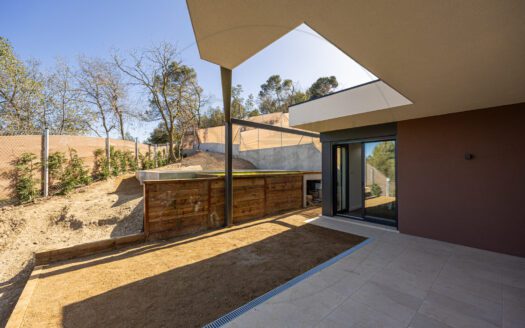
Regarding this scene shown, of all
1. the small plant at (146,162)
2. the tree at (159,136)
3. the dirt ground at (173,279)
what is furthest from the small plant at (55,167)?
the tree at (159,136)

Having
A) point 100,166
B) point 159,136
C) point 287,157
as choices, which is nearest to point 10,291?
point 100,166

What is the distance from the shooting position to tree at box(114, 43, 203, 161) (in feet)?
41.2

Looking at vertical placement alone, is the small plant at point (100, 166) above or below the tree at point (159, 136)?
below

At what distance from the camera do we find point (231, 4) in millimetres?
1279

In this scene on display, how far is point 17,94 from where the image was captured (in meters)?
9.48

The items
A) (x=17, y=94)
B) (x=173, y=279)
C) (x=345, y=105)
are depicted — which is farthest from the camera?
(x=17, y=94)

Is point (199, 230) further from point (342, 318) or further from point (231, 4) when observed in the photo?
point (231, 4)

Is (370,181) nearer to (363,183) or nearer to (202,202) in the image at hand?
(363,183)

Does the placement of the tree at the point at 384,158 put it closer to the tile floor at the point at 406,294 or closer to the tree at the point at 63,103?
the tile floor at the point at 406,294

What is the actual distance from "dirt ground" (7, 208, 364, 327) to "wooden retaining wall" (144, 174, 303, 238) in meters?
0.39

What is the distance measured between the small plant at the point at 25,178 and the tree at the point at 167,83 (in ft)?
26.2

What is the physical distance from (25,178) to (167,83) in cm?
977

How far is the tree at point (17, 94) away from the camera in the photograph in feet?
29.1

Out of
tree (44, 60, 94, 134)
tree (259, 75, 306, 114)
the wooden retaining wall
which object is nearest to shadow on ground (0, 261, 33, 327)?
the wooden retaining wall
